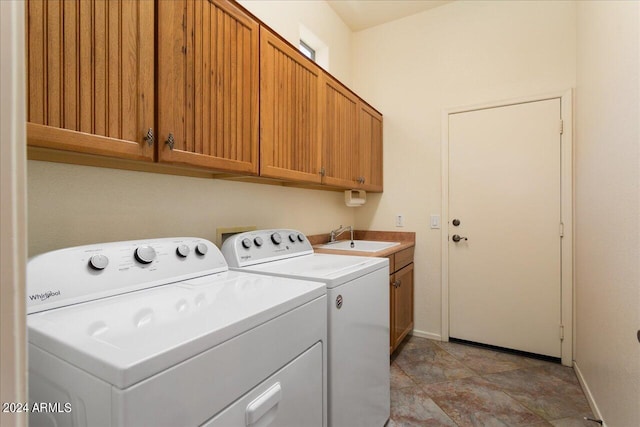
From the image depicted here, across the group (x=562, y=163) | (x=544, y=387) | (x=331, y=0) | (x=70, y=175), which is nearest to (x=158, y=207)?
(x=70, y=175)

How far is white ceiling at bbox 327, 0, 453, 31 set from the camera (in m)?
2.68

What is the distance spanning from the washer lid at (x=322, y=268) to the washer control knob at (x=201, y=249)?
0.20 metres

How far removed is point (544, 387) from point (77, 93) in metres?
2.83

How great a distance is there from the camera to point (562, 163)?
228 centimetres

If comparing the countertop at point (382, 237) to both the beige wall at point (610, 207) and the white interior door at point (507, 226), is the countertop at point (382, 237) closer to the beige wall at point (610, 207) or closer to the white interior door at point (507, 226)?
the white interior door at point (507, 226)

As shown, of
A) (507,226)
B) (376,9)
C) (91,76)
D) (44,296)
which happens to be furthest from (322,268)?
(376,9)

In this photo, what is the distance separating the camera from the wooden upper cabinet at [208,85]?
106 centimetres

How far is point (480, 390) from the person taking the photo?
6.42ft

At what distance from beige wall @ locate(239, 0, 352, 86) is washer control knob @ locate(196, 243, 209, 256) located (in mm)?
1501

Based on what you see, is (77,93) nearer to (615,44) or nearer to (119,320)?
(119,320)

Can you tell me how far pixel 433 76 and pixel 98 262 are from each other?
2.85 m

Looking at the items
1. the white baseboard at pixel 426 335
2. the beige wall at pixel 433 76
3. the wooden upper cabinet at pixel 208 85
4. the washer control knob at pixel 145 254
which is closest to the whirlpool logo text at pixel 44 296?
the washer control knob at pixel 145 254

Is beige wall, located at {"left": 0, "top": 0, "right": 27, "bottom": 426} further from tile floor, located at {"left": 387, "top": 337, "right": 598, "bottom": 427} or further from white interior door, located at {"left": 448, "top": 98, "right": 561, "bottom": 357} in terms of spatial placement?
white interior door, located at {"left": 448, "top": 98, "right": 561, "bottom": 357}

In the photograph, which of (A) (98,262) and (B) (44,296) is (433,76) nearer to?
(A) (98,262)
